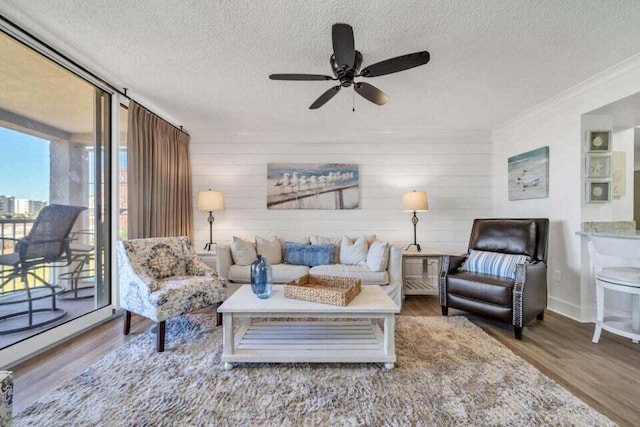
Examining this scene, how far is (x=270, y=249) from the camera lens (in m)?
3.67

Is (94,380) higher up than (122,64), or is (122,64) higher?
(122,64)

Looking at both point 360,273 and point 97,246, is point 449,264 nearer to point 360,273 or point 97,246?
point 360,273

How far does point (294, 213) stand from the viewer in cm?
432

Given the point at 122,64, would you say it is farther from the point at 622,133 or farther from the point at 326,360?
the point at 622,133

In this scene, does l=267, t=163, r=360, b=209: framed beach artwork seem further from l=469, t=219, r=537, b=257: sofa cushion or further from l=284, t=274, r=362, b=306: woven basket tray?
l=284, t=274, r=362, b=306: woven basket tray

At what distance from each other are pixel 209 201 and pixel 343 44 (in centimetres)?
286

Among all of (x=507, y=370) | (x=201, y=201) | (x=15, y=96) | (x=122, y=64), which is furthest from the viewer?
(x=201, y=201)

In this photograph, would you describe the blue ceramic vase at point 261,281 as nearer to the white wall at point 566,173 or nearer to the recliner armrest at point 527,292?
the recliner armrest at point 527,292

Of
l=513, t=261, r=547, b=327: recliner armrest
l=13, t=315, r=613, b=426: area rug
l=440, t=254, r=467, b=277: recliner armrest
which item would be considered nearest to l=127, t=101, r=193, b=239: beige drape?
l=13, t=315, r=613, b=426: area rug

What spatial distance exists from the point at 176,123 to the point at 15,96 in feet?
6.36

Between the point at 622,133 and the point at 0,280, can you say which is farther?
the point at 622,133

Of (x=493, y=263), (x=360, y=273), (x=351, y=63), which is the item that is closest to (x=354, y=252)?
(x=360, y=273)

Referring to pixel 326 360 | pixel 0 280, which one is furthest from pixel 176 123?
pixel 326 360

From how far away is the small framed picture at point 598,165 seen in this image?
2877 millimetres
